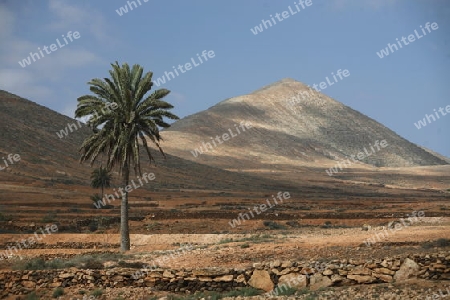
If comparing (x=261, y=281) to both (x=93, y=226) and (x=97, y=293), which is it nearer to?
(x=97, y=293)

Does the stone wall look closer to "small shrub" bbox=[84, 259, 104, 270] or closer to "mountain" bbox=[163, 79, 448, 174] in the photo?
"small shrub" bbox=[84, 259, 104, 270]

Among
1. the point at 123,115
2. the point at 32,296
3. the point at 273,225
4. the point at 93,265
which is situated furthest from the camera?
the point at 273,225

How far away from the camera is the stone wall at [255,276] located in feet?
47.5

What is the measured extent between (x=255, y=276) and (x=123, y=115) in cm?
1398

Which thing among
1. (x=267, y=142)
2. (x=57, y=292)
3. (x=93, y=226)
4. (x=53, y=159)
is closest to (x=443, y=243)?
(x=57, y=292)

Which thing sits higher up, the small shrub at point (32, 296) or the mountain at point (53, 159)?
the mountain at point (53, 159)

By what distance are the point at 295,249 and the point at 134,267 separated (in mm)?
6787

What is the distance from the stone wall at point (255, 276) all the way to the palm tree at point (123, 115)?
→ 992 cm

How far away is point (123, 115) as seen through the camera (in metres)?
27.2

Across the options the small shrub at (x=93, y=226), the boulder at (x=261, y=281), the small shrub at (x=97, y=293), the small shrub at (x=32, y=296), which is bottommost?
the boulder at (x=261, y=281)

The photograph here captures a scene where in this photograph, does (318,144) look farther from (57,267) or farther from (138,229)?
(57,267)

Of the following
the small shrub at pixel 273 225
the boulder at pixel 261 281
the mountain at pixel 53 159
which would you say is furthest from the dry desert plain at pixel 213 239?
the mountain at pixel 53 159

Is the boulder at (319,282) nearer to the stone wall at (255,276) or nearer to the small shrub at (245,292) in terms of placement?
the stone wall at (255,276)

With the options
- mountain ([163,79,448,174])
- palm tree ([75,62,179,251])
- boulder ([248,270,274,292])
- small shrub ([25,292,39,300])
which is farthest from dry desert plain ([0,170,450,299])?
mountain ([163,79,448,174])
